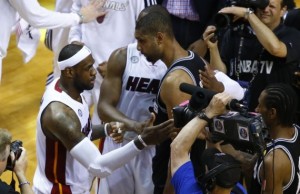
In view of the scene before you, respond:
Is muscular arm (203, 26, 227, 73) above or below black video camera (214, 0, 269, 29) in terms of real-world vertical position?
below

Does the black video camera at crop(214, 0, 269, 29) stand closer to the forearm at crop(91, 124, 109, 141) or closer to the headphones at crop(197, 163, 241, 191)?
the forearm at crop(91, 124, 109, 141)

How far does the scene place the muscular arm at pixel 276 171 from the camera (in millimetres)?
3543

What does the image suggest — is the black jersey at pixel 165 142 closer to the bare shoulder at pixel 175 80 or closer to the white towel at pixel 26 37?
the bare shoulder at pixel 175 80

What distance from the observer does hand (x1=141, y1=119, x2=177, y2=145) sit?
3.61 meters

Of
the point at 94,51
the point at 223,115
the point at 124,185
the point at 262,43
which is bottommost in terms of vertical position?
the point at 124,185

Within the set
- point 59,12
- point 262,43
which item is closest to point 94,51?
point 59,12

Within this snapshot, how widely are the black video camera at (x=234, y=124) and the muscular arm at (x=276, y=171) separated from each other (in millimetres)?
585

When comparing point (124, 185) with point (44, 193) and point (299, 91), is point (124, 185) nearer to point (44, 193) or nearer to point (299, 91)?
point (44, 193)

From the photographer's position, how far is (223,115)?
2992 mm

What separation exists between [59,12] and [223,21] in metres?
1.46

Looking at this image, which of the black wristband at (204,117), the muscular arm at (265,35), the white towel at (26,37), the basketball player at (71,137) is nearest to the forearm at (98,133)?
the basketball player at (71,137)

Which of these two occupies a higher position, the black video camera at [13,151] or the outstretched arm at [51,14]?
the outstretched arm at [51,14]

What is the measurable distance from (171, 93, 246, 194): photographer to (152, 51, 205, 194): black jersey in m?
0.67

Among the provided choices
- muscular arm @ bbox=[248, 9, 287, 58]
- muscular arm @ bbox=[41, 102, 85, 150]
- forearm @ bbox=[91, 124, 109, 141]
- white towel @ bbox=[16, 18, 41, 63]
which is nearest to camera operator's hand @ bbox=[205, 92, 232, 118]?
muscular arm @ bbox=[41, 102, 85, 150]
